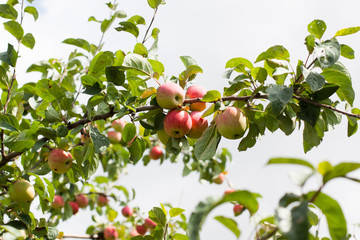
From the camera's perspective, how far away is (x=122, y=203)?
505cm

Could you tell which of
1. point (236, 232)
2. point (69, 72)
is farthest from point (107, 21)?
point (236, 232)

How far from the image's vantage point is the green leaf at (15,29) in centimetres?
245

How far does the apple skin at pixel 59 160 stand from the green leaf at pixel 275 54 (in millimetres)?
1198

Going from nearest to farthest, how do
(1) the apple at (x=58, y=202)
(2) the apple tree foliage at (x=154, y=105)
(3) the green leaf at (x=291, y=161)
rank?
(3) the green leaf at (x=291, y=161), (2) the apple tree foliage at (x=154, y=105), (1) the apple at (x=58, y=202)

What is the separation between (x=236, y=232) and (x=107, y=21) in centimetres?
219

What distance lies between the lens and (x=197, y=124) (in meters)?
1.96

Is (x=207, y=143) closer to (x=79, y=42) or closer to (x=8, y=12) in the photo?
(x=79, y=42)

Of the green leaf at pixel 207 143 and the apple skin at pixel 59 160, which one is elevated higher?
the green leaf at pixel 207 143

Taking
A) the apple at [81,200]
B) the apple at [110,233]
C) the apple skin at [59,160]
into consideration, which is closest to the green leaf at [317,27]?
the apple skin at [59,160]

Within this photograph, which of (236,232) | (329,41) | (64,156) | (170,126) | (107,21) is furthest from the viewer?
(107,21)

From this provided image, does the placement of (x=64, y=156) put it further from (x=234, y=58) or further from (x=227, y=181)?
(x=227, y=181)

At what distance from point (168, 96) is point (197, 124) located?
0.74 ft

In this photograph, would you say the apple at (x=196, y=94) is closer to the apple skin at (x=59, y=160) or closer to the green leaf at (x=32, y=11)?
the apple skin at (x=59, y=160)

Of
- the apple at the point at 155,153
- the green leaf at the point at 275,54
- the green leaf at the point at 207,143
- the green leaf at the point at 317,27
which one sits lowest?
the apple at the point at 155,153
